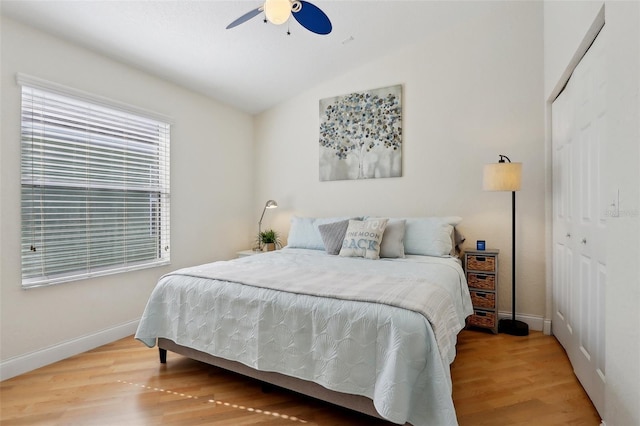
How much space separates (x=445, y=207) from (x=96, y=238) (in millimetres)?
3369

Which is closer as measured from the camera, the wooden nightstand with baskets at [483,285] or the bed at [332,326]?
the bed at [332,326]

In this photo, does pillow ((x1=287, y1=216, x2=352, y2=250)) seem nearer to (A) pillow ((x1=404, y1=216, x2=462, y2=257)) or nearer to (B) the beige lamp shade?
(A) pillow ((x1=404, y1=216, x2=462, y2=257))

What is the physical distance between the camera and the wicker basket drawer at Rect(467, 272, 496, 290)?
292 centimetres

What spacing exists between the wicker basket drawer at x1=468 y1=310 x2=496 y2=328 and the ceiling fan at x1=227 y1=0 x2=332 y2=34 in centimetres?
277

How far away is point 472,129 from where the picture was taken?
3.24 m

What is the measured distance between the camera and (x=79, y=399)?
75.8 inches

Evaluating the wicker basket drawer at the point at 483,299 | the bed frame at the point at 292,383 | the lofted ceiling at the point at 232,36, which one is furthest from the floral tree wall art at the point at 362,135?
the bed frame at the point at 292,383

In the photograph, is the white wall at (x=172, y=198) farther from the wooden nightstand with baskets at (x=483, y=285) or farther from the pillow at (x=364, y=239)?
the wooden nightstand with baskets at (x=483, y=285)

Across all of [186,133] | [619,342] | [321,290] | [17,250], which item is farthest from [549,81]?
[17,250]

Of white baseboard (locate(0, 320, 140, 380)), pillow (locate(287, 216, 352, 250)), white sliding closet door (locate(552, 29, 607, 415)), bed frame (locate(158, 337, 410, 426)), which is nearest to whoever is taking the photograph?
→ bed frame (locate(158, 337, 410, 426))

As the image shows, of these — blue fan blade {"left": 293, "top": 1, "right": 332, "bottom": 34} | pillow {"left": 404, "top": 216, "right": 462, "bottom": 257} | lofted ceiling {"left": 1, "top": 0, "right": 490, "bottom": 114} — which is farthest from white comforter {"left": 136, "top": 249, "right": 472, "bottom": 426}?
lofted ceiling {"left": 1, "top": 0, "right": 490, "bottom": 114}

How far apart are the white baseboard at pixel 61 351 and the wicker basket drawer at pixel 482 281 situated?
3264 mm

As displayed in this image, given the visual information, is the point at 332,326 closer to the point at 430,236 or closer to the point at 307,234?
the point at 430,236

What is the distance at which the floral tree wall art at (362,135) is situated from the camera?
11.7 feet
